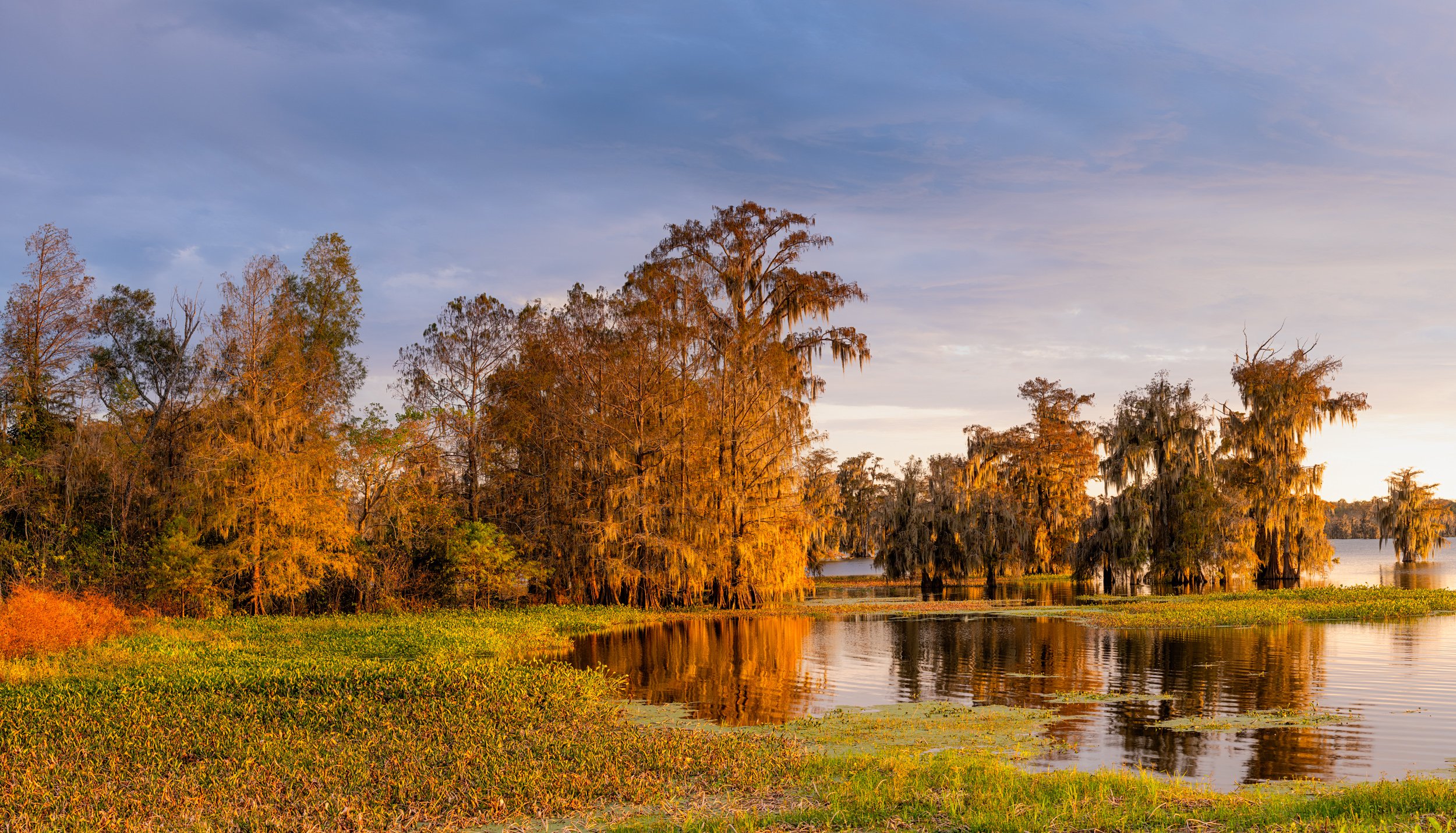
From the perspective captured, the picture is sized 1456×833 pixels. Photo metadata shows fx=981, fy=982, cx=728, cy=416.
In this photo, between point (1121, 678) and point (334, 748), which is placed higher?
point (334, 748)

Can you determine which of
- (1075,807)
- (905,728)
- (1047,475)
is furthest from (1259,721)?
(1047,475)

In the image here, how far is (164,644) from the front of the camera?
22.9 metres

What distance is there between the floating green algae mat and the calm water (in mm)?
534

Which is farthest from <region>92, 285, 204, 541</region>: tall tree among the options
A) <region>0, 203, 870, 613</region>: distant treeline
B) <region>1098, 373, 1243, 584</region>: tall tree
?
<region>1098, 373, 1243, 584</region>: tall tree

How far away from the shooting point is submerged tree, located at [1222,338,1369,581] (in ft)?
166

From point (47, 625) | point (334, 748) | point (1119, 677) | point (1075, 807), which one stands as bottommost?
point (1119, 677)

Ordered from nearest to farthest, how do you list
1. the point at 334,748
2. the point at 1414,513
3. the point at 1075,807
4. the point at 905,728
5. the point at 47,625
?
the point at 1075,807 → the point at 334,748 → the point at 905,728 → the point at 47,625 → the point at 1414,513

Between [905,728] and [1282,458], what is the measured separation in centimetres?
Answer: 4508

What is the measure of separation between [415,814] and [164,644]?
56.4ft

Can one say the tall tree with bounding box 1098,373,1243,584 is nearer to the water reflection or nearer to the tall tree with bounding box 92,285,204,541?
the water reflection

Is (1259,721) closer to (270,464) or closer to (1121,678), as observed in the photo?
(1121,678)

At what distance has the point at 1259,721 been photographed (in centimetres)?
1516

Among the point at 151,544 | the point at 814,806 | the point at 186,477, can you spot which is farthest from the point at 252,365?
the point at 814,806

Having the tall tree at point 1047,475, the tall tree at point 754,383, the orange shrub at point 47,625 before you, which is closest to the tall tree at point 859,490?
the tall tree at point 1047,475
